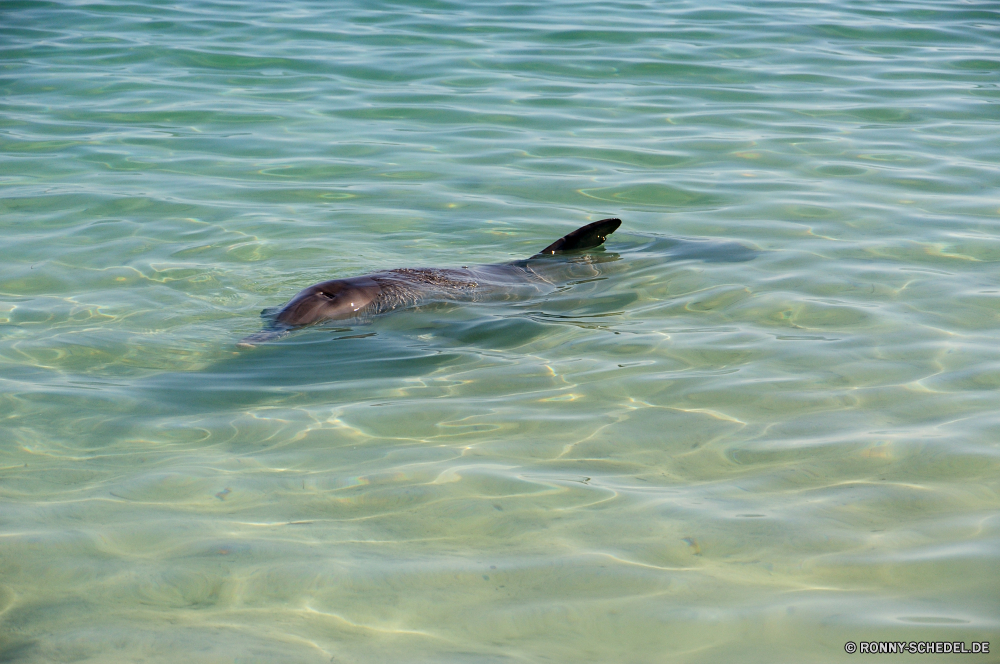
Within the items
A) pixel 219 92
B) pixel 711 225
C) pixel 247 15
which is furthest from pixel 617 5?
pixel 711 225

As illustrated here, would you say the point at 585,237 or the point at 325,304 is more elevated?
the point at 585,237

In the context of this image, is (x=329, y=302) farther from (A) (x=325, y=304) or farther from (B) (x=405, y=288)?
(B) (x=405, y=288)

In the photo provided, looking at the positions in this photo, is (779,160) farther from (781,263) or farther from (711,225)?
(781,263)

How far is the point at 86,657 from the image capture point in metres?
2.94

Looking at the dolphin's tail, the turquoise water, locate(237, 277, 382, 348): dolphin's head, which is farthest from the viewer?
the dolphin's tail

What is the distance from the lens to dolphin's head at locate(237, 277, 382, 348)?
18.7 ft

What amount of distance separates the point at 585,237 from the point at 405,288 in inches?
57.2

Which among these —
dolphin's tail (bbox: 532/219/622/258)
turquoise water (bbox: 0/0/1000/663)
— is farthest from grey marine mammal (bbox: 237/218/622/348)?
turquoise water (bbox: 0/0/1000/663)

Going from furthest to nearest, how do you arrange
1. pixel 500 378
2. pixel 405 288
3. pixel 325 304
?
pixel 405 288, pixel 325 304, pixel 500 378

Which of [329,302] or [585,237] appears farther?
[585,237]

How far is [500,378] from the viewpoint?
203 inches

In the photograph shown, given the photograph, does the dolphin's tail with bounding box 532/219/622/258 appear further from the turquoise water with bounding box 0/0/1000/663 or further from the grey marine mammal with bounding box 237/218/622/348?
the turquoise water with bounding box 0/0/1000/663

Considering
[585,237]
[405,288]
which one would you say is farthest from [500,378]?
[585,237]

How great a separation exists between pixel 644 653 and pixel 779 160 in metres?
7.37
